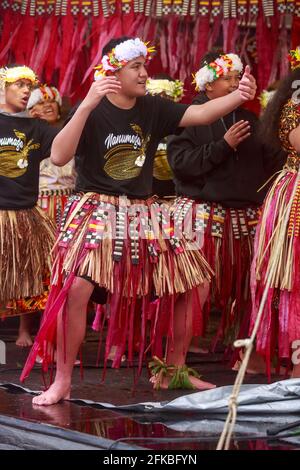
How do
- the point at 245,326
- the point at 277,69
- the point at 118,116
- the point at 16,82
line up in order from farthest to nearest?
the point at 277,69 < the point at 16,82 < the point at 245,326 < the point at 118,116

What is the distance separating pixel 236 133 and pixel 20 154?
125cm

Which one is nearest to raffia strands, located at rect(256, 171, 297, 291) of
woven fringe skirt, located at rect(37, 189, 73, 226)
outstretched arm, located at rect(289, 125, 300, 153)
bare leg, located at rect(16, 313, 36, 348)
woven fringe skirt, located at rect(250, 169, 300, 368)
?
woven fringe skirt, located at rect(250, 169, 300, 368)

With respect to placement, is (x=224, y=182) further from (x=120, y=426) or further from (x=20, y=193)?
(x=120, y=426)

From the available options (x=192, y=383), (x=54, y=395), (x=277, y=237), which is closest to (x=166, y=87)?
(x=277, y=237)

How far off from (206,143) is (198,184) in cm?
22

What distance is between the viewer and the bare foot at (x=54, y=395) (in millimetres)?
4938

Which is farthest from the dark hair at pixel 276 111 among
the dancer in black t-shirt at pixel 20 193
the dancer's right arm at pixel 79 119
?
the dancer in black t-shirt at pixel 20 193

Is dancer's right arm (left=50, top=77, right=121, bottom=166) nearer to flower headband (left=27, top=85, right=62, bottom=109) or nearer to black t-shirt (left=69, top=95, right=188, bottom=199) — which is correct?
black t-shirt (left=69, top=95, right=188, bottom=199)

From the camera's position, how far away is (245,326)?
19.1 feet

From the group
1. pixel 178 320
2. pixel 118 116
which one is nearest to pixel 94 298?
pixel 178 320

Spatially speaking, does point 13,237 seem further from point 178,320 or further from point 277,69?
point 277,69

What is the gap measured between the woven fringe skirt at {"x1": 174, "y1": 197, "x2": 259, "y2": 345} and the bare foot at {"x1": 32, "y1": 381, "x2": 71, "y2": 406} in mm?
1178

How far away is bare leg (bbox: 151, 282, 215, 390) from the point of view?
17.4ft

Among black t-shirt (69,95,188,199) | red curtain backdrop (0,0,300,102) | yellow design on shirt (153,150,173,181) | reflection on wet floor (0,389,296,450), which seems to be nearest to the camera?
reflection on wet floor (0,389,296,450)
